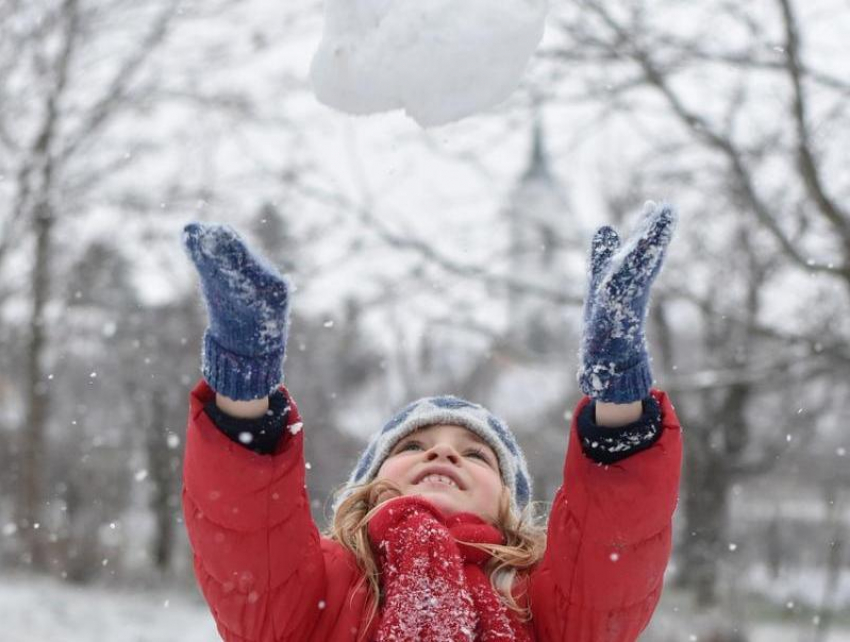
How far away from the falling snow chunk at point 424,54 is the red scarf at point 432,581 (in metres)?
0.95

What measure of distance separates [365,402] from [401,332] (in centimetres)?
1052

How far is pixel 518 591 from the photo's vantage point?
1742 millimetres

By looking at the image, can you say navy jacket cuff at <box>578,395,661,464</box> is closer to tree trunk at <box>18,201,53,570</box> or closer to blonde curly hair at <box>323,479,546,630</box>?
blonde curly hair at <box>323,479,546,630</box>

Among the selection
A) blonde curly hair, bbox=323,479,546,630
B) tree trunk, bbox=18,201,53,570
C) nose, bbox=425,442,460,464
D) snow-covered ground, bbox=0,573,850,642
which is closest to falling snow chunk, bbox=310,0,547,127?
nose, bbox=425,442,460,464

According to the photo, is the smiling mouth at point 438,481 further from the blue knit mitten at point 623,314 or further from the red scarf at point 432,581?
the blue knit mitten at point 623,314

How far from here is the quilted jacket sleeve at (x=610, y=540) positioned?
1.54m

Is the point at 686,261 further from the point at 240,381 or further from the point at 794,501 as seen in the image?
the point at 794,501

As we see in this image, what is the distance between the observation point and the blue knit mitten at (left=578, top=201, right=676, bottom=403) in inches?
55.2

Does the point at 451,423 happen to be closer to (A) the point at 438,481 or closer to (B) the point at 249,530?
(A) the point at 438,481

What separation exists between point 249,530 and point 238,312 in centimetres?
40

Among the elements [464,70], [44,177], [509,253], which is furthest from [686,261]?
[464,70]

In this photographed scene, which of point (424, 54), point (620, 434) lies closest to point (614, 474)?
point (620, 434)

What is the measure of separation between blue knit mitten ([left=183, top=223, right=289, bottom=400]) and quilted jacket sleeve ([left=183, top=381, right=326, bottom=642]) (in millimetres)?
105

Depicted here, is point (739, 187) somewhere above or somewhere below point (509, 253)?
above
